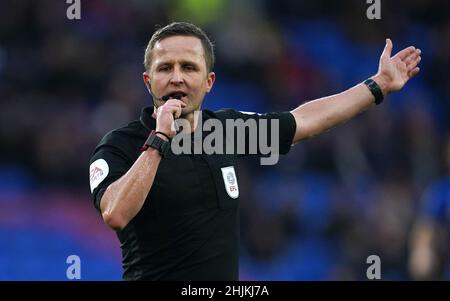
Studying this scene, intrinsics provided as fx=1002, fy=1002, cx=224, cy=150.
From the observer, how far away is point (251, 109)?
11.4 metres

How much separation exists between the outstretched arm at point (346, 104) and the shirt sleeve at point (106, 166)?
103 centimetres

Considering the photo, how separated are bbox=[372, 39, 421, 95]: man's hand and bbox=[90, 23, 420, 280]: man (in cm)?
94

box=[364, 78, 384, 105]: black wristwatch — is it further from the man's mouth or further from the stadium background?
the stadium background

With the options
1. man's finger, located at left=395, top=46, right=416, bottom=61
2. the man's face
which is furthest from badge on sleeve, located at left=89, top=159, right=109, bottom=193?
man's finger, located at left=395, top=46, right=416, bottom=61

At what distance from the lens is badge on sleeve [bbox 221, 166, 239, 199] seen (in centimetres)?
464

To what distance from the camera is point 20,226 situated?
962 centimetres

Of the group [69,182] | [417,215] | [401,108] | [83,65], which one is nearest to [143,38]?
[83,65]

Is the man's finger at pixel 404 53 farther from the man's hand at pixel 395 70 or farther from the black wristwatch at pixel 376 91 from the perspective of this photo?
the black wristwatch at pixel 376 91

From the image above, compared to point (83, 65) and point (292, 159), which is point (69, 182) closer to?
point (83, 65)

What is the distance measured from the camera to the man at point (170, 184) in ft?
14.1

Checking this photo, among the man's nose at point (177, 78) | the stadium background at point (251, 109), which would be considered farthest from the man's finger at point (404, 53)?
the stadium background at point (251, 109)

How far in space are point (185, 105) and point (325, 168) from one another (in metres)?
6.28

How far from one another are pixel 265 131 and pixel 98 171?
3.32 feet
